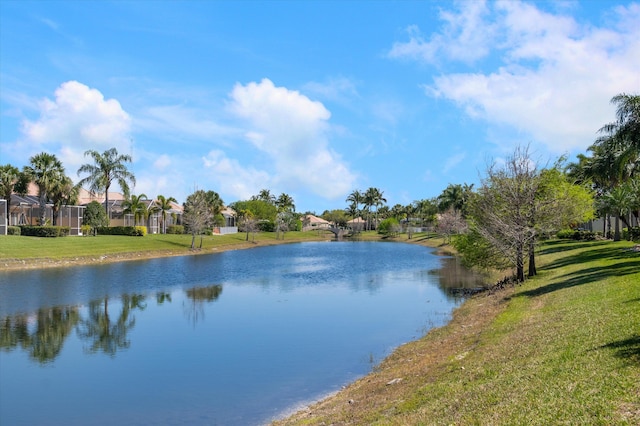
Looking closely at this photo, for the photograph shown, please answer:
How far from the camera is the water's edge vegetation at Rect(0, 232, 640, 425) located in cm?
974

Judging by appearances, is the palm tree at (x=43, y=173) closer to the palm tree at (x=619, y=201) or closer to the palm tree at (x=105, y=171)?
the palm tree at (x=105, y=171)

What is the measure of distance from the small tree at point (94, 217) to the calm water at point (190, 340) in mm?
33865

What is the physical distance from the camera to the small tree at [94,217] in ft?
257

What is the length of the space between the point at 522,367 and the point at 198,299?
26427mm

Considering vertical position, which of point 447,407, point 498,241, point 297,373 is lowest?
point 297,373

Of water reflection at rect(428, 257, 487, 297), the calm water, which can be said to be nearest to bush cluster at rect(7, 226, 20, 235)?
the calm water

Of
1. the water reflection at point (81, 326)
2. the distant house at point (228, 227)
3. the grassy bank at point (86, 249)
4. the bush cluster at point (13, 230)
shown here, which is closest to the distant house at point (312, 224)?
the distant house at point (228, 227)

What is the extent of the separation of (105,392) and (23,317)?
46.4ft

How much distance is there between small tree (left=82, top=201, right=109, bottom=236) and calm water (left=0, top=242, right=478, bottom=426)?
33.9 meters

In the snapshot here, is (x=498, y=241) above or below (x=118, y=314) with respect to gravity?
above

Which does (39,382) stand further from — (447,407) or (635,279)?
(635,279)

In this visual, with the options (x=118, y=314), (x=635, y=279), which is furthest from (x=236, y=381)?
(x=635, y=279)

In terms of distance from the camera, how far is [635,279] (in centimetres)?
2298

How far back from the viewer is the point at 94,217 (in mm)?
78938
